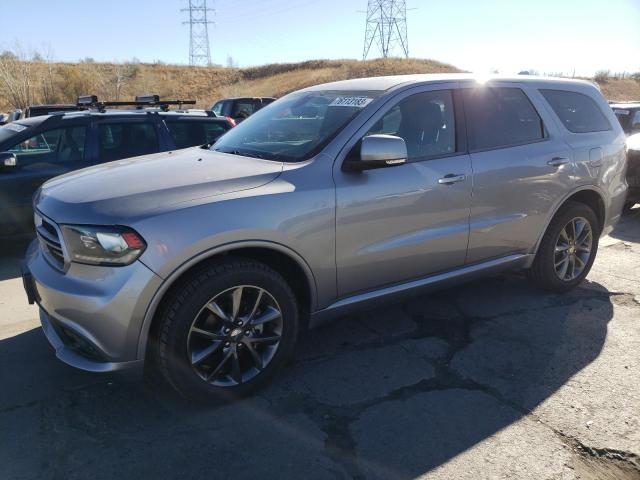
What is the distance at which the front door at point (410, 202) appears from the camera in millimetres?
3092

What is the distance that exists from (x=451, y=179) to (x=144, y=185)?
6.52 ft

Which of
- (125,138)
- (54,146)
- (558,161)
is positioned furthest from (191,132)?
(558,161)

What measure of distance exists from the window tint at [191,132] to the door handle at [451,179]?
4.21m

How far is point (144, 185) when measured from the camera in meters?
2.78

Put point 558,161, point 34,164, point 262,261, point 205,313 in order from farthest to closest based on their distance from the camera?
point 34,164 < point 558,161 < point 262,261 < point 205,313

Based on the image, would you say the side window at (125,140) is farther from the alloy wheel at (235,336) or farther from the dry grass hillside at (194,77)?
the dry grass hillside at (194,77)

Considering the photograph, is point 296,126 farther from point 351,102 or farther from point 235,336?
point 235,336

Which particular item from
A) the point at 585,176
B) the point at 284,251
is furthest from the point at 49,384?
the point at 585,176

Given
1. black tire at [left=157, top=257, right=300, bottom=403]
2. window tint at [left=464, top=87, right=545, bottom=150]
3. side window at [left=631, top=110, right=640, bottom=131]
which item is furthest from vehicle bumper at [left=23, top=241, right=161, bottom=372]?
side window at [left=631, top=110, right=640, bottom=131]

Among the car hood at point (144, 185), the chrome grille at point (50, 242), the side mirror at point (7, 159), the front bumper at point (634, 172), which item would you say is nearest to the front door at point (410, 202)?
the car hood at point (144, 185)

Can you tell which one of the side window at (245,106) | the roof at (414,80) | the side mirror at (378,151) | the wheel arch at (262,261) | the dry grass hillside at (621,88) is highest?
the dry grass hillside at (621,88)

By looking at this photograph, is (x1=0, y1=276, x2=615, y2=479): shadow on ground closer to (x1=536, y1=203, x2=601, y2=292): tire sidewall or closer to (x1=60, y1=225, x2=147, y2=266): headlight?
(x1=536, y1=203, x2=601, y2=292): tire sidewall

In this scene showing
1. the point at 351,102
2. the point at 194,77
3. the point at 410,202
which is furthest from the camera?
the point at 194,77

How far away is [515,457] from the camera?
2482 mm
